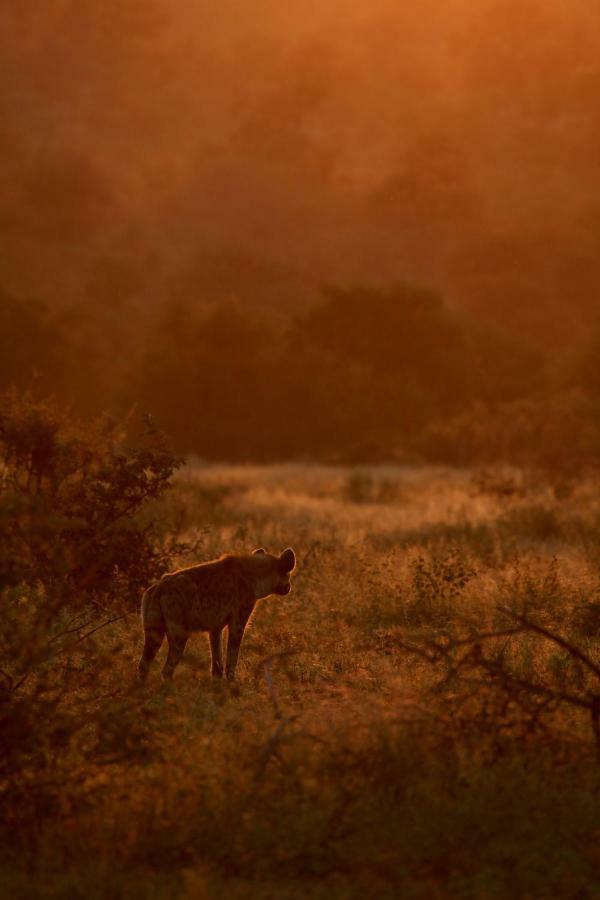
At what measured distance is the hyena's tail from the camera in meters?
8.27

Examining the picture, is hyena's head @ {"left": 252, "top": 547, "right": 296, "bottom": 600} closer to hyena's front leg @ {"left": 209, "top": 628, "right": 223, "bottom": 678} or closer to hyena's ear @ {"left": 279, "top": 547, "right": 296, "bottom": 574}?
hyena's ear @ {"left": 279, "top": 547, "right": 296, "bottom": 574}

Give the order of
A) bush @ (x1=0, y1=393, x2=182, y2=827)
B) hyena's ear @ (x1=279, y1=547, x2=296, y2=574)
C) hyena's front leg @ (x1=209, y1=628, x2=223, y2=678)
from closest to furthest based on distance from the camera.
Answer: bush @ (x1=0, y1=393, x2=182, y2=827)
hyena's front leg @ (x1=209, y1=628, x2=223, y2=678)
hyena's ear @ (x1=279, y1=547, x2=296, y2=574)

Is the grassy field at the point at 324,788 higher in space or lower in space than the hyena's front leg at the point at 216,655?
lower

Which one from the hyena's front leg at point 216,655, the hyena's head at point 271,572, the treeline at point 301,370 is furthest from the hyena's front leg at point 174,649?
the treeline at point 301,370

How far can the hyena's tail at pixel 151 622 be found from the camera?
8.27 metres

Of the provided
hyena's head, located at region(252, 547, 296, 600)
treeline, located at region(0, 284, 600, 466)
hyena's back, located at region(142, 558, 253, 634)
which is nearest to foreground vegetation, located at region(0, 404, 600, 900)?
hyena's back, located at region(142, 558, 253, 634)

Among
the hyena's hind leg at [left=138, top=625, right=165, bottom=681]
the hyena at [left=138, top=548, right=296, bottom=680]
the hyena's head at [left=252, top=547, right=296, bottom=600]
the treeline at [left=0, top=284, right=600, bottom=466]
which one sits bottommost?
the hyena's hind leg at [left=138, top=625, right=165, bottom=681]

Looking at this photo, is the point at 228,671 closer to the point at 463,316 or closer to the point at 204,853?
the point at 204,853

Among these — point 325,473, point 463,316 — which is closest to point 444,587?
point 325,473

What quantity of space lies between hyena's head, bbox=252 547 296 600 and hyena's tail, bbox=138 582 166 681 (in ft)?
3.34

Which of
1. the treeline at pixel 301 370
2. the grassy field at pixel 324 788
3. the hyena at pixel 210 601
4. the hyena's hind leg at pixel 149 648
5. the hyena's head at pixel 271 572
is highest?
the treeline at pixel 301 370

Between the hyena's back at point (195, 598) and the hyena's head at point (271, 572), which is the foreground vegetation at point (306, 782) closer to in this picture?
the hyena's back at point (195, 598)

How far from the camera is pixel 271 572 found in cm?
920

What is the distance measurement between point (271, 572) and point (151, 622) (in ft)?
4.16
